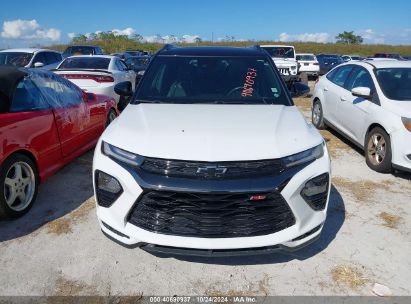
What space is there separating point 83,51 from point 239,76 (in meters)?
18.0

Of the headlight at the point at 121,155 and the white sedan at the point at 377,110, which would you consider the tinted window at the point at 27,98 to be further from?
the white sedan at the point at 377,110

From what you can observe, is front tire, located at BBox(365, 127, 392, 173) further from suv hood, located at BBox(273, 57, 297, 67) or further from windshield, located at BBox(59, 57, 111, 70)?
suv hood, located at BBox(273, 57, 297, 67)

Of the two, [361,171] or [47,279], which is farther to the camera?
[361,171]

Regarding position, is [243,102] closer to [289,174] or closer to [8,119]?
[289,174]

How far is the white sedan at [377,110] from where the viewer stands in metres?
4.98

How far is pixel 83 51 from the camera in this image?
19.9m

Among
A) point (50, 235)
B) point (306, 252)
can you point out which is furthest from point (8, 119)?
point (306, 252)

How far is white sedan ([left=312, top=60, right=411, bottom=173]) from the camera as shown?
498 cm

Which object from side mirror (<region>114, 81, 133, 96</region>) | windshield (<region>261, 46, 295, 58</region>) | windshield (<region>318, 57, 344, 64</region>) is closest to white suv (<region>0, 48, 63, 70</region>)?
side mirror (<region>114, 81, 133, 96</region>)

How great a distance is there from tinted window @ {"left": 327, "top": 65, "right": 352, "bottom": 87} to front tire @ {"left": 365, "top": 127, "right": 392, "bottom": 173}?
1.80 m

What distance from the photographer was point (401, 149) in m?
4.91

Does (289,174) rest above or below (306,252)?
above

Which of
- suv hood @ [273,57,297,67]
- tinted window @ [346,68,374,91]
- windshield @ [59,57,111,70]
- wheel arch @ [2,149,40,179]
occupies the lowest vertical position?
suv hood @ [273,57,297,67]

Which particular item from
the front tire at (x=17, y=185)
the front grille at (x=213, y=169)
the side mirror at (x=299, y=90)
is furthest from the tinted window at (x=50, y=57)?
the front grille at (x=213, y=169)
